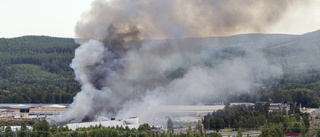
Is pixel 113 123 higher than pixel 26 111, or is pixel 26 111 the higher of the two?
pixel 26 111

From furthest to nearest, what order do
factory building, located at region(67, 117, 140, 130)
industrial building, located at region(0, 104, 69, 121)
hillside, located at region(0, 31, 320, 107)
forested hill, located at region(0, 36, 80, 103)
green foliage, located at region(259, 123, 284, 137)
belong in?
1. forested hill, located at region(0, 36, 80, 103)
2. hillside, located at region(0, 31, 320, 107)
3. industrial building, located at region(0, 104, 69, 121)
4. factory building, located at region(67, 117, 140, 130)
5. green foliage, located at region(259, 123, 284, 137)

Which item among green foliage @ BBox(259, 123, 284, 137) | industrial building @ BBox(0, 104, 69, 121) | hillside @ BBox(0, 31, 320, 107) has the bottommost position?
green foliage @ BBox(259, 123, 284, 137)

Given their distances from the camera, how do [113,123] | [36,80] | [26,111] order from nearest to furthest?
[113,123]
[26,111]
[36,80]

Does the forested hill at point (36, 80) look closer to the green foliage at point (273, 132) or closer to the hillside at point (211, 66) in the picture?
the hillside at point (211, 66)

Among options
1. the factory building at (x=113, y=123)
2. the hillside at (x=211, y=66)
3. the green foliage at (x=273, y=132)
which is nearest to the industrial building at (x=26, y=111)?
the hillside at (x=211, y=66)

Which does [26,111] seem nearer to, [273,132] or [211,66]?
[211,66]

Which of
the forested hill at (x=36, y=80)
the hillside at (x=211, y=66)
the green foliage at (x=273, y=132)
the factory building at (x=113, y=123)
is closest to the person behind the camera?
the green foliage at (x=273, y=132)

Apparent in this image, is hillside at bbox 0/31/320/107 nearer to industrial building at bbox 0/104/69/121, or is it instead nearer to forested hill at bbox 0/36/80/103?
forested hill at bbox 0/36/80/103

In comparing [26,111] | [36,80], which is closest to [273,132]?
[26,111]

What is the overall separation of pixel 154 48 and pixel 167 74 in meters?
18.7

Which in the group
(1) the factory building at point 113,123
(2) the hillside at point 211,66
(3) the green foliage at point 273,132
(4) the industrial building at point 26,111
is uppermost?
(2) the hillside at point 211,66

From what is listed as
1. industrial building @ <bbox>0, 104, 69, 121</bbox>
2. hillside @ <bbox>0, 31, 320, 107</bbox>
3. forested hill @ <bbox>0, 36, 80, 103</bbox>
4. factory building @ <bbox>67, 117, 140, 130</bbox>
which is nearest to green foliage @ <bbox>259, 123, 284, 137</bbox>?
factory building @ <bbox>67, 117, 140, 130</bbox>

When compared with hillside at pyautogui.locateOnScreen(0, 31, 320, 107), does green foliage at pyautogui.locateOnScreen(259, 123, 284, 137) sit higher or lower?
lower

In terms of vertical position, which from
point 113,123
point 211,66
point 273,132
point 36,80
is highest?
point 36,80
